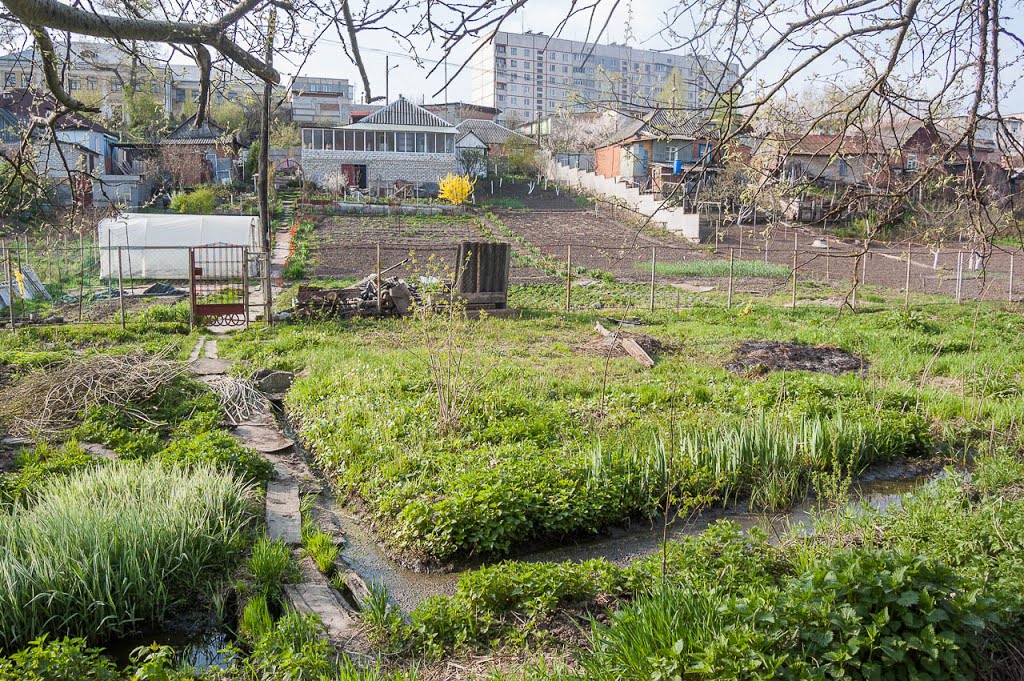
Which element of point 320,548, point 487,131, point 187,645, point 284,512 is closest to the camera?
point 187,645

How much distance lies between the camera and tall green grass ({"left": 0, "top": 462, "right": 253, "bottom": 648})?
485 centimetres

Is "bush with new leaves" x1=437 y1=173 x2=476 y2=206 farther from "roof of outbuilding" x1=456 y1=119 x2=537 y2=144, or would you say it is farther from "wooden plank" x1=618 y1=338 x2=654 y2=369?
"wooden plank" x1=618 y1=338 x2=654 y2=369

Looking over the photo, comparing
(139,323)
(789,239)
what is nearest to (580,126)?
(789,239)

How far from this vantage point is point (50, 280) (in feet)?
77.5

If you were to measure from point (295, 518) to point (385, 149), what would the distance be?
52882 millimetres

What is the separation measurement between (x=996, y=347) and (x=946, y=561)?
34.2ft

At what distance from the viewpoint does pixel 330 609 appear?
5.21 meters

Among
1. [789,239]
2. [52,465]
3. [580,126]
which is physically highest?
[580,126]

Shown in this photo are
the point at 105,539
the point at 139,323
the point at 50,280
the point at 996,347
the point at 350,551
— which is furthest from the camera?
the point at 50,280

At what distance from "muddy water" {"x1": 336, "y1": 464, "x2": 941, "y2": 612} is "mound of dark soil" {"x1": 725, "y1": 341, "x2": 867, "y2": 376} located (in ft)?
14.5

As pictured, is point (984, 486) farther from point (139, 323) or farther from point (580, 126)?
point (580, 126)

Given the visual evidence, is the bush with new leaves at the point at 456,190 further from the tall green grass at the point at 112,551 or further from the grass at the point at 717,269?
the tall green grass at the point at 112,551

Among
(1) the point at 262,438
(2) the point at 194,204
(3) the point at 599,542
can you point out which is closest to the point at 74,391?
(1) the point at 262,438

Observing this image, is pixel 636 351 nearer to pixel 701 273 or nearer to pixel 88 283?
pixel 701 273
